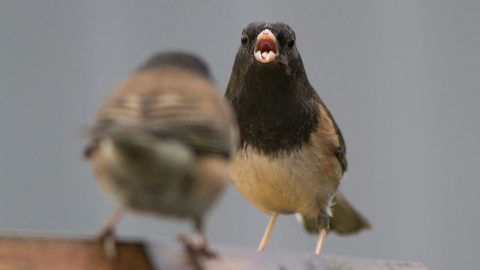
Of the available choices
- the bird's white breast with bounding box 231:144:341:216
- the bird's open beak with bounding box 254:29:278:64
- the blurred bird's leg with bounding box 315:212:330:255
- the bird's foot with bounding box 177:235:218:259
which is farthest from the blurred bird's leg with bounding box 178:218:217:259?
the blurred bird's leg with bounding box 315:212:330:255

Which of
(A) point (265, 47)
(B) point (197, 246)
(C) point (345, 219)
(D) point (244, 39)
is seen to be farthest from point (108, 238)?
(C) point (345, 219)

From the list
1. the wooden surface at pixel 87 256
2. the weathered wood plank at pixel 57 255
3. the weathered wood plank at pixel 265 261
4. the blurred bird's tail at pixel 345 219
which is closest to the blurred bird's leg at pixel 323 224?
the blurred bird's tail at pixel 345 219

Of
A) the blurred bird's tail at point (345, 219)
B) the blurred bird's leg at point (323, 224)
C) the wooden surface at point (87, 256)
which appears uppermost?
the wooden surface at point (87, 256)

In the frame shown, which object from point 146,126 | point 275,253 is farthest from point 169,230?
point 146,126

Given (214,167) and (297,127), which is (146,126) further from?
(297,127)

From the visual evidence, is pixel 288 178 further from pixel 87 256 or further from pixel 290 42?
pixel 87 256

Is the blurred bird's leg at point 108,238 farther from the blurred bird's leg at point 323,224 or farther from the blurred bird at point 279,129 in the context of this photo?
the blurred bird's leg at point 323,224

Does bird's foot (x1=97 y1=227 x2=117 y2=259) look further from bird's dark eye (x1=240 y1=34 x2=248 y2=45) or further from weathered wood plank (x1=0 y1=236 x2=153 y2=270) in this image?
bird's dark eye (x1=240 y1=34 x2=248 y2=45)
